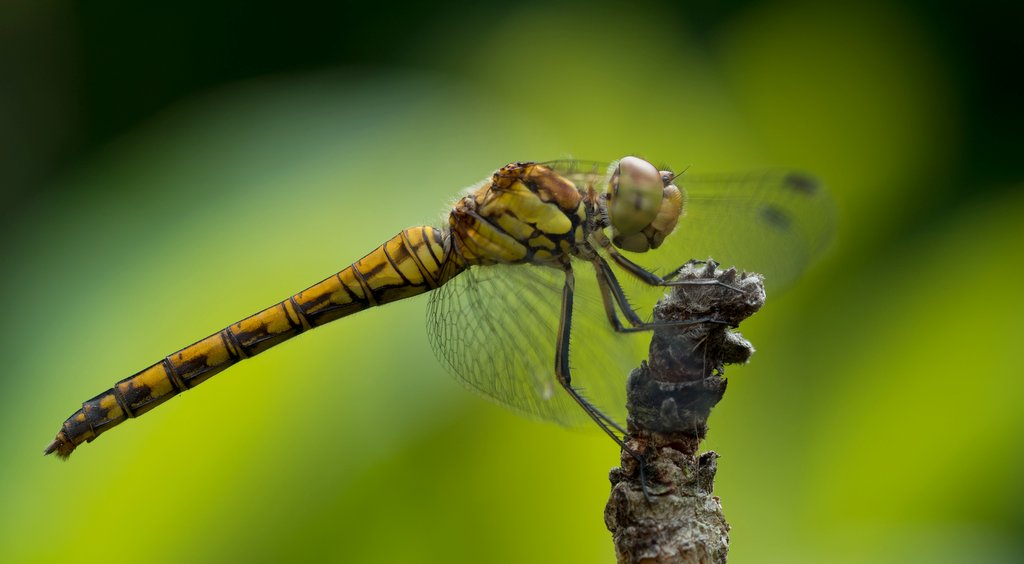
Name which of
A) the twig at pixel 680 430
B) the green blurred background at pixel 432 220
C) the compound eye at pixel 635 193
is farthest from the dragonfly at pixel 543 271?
the twig at pixel 680 430

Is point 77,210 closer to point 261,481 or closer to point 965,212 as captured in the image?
point 261,481

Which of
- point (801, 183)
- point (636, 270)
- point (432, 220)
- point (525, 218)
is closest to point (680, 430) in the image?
point (636, 270)

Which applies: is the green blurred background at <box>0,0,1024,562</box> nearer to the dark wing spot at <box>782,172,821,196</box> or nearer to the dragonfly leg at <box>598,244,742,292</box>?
the dragonfly leg at <box>598,244,742,292</box>

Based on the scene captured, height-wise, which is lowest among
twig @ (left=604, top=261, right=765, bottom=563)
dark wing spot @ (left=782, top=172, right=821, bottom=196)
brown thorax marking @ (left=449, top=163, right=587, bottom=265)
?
twig @ (left=604, top=261, right=765, bottom=563)

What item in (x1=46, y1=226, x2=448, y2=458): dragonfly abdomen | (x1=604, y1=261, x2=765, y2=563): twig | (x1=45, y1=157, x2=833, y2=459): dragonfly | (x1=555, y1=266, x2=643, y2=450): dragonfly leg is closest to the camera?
(x1=604, y1=261, x2=765, y2=563): twig

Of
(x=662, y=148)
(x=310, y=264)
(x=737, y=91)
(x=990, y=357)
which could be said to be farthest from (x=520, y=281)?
(x=737, y=91)

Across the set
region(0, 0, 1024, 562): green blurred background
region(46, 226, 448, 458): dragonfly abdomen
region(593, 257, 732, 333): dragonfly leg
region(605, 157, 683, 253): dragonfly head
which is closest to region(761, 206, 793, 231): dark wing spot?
region(605, 157, 683, 253): dragonfly head

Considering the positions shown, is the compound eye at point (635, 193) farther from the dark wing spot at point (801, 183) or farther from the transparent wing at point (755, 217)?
the dark wing spot at point (801, 183)
